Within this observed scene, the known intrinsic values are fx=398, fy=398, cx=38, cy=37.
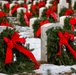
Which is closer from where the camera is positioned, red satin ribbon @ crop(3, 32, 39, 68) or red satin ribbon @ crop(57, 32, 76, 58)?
red satin ribbon @ crop(3, 32, 39, 68)

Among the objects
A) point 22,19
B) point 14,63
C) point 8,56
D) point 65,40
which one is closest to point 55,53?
point 65,40

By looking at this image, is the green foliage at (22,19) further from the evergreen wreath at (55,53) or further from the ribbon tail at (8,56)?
the ribbon tail at (8,56)

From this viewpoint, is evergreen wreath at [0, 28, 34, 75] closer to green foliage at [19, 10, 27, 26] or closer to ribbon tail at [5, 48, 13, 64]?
ribbon tail at [5, 48, 13, 64]

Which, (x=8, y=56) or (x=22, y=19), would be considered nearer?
(x=8, y=56)

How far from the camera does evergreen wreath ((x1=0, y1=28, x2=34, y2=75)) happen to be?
6055 millimetres

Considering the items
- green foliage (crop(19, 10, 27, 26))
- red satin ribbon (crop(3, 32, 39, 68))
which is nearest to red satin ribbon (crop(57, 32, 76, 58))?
red satin ribbon (crop(3, 32, 39, 68))

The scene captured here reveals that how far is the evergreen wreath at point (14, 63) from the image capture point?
6055mm

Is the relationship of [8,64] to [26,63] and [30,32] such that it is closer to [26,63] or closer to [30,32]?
[26,63]

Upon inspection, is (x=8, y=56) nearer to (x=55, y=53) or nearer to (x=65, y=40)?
(x=55, y=53)

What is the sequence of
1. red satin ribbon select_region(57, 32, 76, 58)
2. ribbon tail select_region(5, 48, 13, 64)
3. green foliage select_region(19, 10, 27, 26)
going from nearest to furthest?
ribbon tail select_region(5, 48, 13, 64)
red satin ribbon select_region(57, 32, 76, 58)
green foliage select_region(19, 10, 27, 26)

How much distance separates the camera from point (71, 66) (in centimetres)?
655

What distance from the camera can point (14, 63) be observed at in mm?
6156

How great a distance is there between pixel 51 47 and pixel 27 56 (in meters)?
0.60

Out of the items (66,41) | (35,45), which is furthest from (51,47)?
(35,45)
